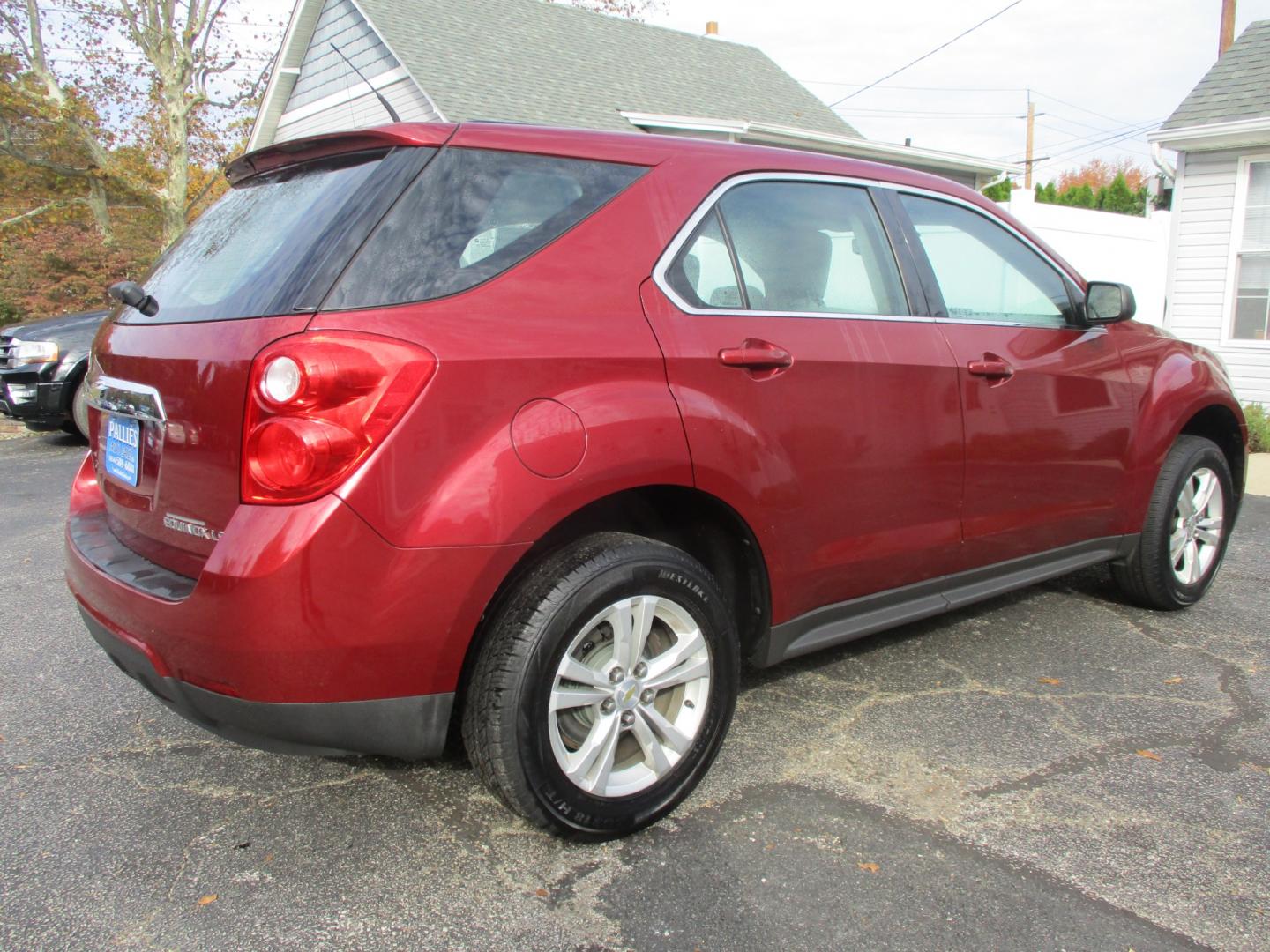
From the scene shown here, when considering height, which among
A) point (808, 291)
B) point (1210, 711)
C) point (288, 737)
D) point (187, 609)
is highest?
point (808, 291)

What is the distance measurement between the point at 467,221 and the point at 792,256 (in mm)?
1061

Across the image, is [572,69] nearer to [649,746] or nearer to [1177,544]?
[1177,544]

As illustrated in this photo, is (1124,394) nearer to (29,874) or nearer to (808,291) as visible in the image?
(808,291)

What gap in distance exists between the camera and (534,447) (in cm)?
225

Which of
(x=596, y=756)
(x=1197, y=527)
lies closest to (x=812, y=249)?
(x=596, y=756)

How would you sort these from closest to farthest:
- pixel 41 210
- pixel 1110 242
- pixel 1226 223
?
1. pixel 1226 223
2. pixel 1110 242
3. pixel 41 210

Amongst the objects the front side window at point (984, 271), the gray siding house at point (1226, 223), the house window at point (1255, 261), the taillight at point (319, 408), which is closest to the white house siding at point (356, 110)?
the gray siding house at point (1226, 223)

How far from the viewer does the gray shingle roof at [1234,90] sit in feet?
34.9

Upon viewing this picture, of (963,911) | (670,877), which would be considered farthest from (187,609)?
(963,911)

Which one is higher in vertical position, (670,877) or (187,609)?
(187,609)

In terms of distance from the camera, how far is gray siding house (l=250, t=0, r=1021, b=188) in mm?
14227

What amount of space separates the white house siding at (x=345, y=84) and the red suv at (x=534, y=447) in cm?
1156

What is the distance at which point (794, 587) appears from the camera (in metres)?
2.89

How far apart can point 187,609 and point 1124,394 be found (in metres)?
3.38
